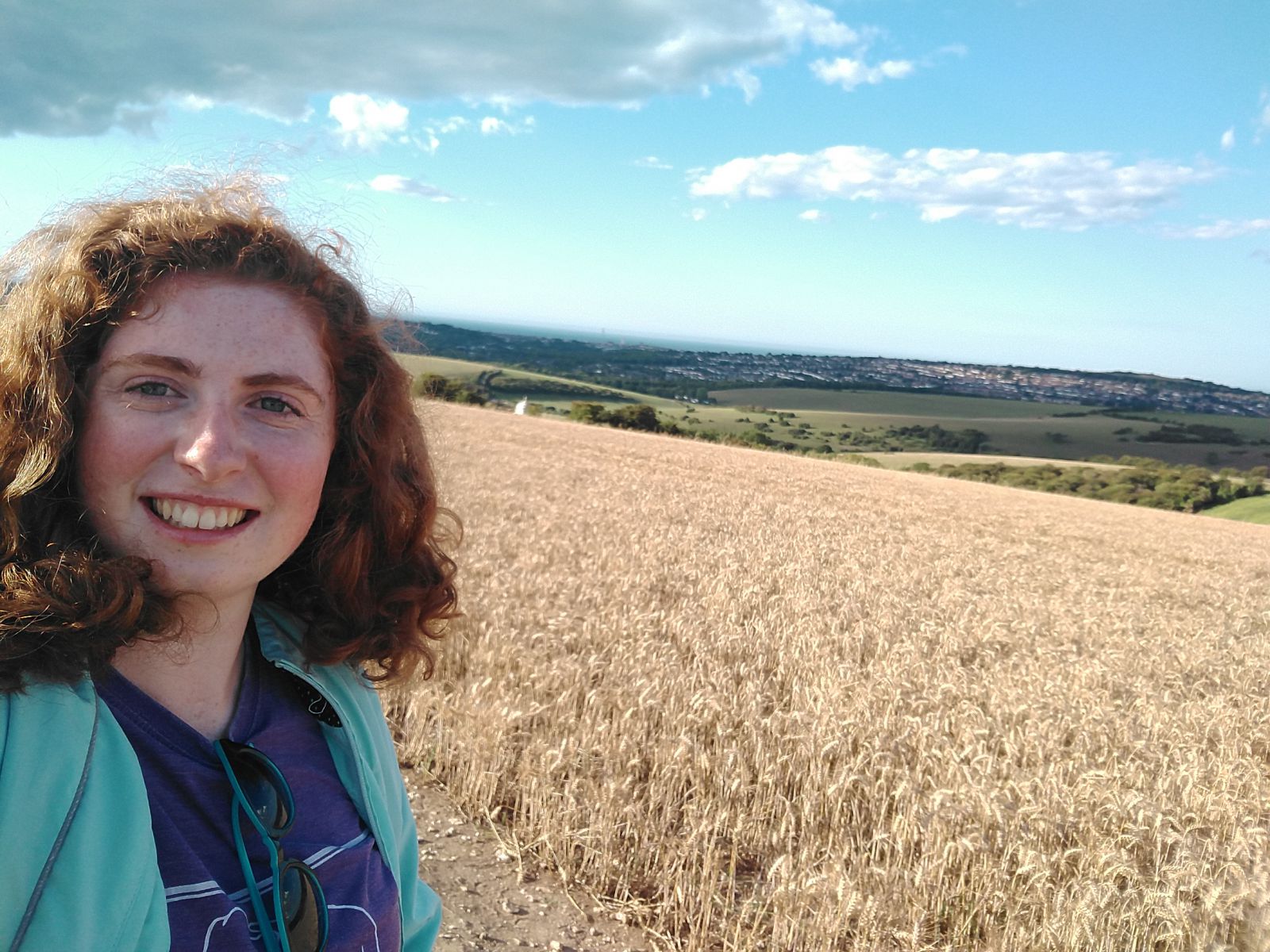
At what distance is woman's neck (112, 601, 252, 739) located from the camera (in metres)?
1.53

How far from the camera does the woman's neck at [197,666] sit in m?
1.53

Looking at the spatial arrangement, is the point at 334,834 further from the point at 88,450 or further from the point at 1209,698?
the point at 1209,698

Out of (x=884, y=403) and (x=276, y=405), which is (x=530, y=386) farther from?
(x=276, y=405)

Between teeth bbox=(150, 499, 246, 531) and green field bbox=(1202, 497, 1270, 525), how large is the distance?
4978 centimetres

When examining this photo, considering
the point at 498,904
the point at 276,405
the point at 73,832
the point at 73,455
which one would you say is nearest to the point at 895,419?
the point at 498,904

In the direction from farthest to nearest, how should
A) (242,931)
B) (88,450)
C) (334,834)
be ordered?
(334,834)
(88,450)
(242,931)

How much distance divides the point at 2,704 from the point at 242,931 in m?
0.53

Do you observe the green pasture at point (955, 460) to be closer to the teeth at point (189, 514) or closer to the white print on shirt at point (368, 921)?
the white print on shirt at point (368, 921)

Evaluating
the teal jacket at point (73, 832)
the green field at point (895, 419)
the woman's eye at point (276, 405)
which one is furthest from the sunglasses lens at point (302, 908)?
the green field at point (895, 419)

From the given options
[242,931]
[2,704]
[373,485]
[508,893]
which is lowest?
[508,893]

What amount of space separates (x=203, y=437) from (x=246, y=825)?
0.70m

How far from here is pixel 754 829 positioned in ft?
13.6

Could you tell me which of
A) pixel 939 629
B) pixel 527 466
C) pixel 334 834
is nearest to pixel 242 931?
pixel 334 834

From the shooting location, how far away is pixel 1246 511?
4488 centimetres
